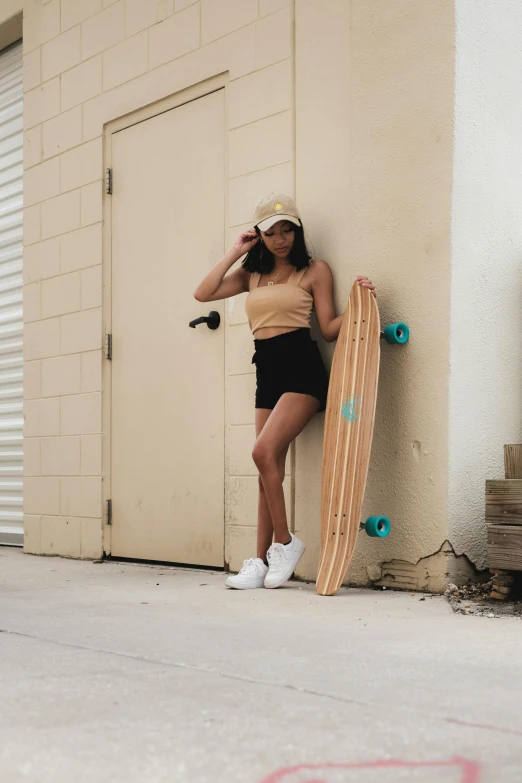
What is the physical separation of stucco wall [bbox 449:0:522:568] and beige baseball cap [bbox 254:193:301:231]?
2.17 ft

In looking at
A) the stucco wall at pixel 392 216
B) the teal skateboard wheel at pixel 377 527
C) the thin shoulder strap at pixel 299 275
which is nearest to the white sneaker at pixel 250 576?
the stucco wall at pixel 392 216

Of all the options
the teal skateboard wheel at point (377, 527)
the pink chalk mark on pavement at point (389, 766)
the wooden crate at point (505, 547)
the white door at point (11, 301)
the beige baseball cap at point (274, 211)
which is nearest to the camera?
the pink chalk mark on pavement at point (389, 766)

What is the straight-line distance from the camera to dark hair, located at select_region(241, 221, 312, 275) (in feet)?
12.9

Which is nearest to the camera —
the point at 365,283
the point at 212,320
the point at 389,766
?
the point at 389,766

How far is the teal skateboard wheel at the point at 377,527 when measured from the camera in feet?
11.7

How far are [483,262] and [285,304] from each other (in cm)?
82

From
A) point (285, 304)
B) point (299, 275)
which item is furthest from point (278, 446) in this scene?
point (299, 275)

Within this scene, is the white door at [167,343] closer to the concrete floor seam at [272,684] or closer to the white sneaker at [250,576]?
the white sneaker at [250,576]

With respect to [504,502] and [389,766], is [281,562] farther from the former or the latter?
[389,766]

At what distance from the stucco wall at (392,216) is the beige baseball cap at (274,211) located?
22 cm

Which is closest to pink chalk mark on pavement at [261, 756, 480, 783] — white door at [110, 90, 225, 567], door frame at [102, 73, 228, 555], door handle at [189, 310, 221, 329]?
white door at [110, 90, 225, 567]

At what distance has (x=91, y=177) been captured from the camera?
532cm

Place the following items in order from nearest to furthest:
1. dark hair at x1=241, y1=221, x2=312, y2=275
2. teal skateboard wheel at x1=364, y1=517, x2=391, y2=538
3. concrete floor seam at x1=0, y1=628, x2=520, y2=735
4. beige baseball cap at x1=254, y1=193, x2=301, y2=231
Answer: concrete floor seam at x1=0, y1=628, x2=520, y2=735, teal skateboard wheel at x1=364, y1=517, x2=391, y2=538, beige baseball cap at x1=254, y1=193, x2=301, y2=231, dark hair at x1=241, y1=221, x2=312, y2=275

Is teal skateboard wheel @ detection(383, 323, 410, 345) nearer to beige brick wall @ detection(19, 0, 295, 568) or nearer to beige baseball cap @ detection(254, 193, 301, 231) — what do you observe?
beige baseball cap @ detection(254, 193, 301, 231)
